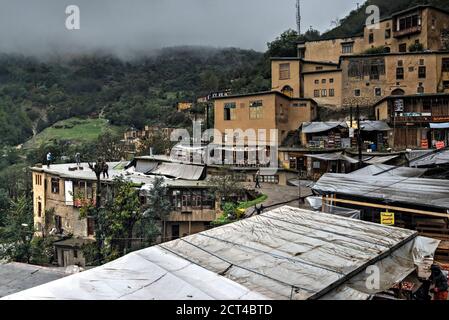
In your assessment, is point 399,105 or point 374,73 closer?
point 399,105

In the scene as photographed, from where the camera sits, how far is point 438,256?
34.5 ft

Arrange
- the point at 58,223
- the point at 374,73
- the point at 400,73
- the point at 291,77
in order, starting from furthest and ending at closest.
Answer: the point at 291,77 < the point at 374,73 < the point at 400,73 < the point at 58,223

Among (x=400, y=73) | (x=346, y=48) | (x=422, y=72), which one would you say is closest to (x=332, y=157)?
(x=400, y=73)

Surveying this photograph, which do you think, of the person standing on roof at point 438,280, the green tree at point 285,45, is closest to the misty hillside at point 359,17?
the green tree at point 285,45

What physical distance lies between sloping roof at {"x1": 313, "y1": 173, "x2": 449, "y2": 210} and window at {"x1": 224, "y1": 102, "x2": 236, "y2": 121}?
20.1 m

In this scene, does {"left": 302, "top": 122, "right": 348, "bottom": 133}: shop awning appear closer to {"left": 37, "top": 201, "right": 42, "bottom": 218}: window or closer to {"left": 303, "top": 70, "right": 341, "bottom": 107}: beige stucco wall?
{"left": 303, "top": 70, "right": 341, "bottom": 107}: beige stucco wall

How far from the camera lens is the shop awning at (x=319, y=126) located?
30975mm

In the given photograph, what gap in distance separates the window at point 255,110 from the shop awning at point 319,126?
13.6 feet

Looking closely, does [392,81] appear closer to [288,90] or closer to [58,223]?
[288,90]

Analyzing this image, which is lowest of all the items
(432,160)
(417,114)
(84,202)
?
(84,202)

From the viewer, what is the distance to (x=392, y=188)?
1233cm

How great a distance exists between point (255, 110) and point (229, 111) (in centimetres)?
293

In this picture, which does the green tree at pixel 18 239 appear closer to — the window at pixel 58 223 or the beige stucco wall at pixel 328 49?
the window at pixel 58 223
